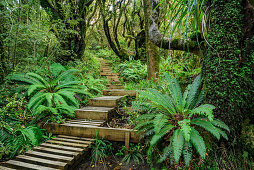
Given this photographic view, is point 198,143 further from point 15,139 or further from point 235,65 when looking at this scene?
point 15,139

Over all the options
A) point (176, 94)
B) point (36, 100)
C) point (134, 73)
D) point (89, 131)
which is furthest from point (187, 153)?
point (134, 73)

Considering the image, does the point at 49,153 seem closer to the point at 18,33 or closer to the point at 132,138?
the point at 132,138

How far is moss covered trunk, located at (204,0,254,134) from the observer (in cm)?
155

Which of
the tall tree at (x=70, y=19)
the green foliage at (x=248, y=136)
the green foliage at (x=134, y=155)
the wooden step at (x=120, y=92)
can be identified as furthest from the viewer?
the tall tree at (x=70, y=19)

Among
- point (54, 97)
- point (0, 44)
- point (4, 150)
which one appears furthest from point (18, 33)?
point (4, 150)

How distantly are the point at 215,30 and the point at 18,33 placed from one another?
399 cm

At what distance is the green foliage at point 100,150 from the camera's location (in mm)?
2215

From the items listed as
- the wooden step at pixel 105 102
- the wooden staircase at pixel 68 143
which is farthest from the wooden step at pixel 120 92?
the wooden staircase at pixel 68 143

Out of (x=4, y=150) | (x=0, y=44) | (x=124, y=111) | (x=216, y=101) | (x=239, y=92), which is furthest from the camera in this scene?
(x=124, y=111)

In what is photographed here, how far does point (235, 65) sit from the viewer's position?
156 centimetres

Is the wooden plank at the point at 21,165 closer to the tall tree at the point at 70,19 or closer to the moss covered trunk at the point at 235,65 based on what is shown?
the moss covered trunk at the point at 235,65

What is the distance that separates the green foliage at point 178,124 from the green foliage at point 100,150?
82 centimetres

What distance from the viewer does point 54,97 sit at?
2.97 metres

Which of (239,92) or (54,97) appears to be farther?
(54,97)
